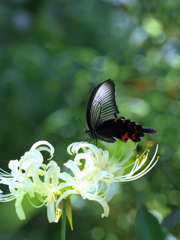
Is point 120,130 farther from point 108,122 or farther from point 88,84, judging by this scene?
point 88,84

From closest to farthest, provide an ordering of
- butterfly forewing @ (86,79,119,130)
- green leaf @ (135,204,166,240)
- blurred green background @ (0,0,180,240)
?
green leaf @ (135,204,166,240) < butterfly forewing @ (86,79,119,130) < blurred green background @ (0,0,180,240)

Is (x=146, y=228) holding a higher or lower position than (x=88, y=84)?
lower

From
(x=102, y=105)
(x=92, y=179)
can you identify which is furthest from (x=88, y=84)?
(x=92, y=179)

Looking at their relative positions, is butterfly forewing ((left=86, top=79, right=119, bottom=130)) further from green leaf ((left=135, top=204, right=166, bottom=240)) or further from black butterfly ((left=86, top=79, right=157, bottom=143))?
green leaf ((left=135, top=204, right=166, bottom=240))

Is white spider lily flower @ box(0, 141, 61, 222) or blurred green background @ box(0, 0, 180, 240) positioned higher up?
blurred green background @ box(0, 0, 180, 240)

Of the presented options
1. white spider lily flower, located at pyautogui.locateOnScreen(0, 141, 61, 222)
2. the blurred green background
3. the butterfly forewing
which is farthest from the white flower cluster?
the blurred green background

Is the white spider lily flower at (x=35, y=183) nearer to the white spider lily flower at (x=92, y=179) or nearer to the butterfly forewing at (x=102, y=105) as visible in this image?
the white spider lily flower at (x=92, y=179)
